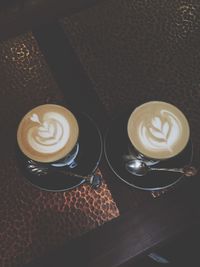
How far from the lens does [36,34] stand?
3.98 feet

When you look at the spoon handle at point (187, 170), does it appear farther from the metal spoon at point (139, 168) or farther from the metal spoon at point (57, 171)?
the metal spoon at point (57, 171)

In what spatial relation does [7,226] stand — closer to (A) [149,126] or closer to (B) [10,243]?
(B) [10,243]

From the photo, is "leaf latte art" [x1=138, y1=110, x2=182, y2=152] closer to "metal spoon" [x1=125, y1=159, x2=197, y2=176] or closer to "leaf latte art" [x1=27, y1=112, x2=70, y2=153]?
"metal spoon" [x1=125, y1=159, x2=197, y2=176]

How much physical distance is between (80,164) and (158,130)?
9.2 inches

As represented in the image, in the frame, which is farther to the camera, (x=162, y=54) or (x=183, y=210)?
(x=162, y=54)

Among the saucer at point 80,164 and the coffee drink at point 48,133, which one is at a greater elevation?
the coffee drink at point 48,133

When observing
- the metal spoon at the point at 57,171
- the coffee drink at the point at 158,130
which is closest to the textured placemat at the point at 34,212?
the metal spoon at the point at 57,171

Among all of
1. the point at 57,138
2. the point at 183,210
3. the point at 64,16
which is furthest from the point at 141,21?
the point at 183,210

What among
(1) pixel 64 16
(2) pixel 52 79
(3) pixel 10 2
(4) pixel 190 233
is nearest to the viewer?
(2) pixel 52 79

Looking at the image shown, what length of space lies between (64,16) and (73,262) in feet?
2.55

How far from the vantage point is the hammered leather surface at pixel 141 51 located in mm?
1114

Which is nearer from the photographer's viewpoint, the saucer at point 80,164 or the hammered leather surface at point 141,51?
the saucer at point 80,164

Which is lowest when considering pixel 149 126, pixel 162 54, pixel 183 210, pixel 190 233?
pixel 190 233

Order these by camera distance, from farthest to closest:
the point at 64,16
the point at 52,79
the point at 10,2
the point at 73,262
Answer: the point at 10,2 < the point at 64,16 < the point at 52,79 < the point at 73,262
